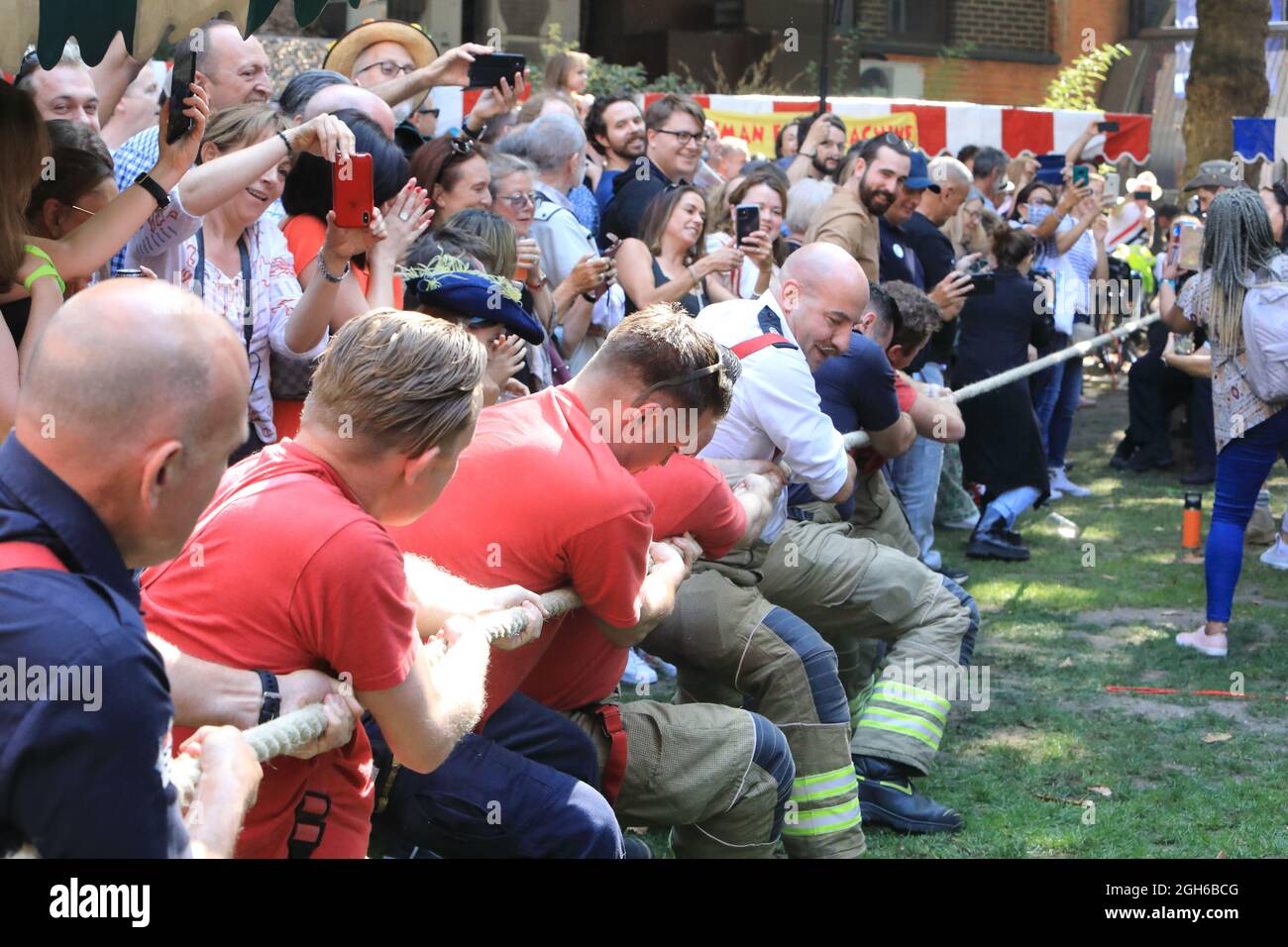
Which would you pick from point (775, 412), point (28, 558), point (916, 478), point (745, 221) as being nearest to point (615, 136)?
point (745, 221)

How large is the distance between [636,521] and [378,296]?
1.60 metres

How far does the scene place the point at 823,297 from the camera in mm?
5406

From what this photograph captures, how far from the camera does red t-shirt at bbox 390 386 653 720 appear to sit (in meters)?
3.28

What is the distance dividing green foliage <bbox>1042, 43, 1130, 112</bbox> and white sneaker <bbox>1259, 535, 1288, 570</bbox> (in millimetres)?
13624

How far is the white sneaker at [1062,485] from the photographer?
451 inches

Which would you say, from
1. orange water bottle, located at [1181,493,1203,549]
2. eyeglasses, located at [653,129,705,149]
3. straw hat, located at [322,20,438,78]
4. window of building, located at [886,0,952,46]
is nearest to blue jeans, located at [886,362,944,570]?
orange water bottle, located at [1181,493,1203,549]

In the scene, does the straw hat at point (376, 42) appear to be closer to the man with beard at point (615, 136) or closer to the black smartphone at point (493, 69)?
the black smartphone at point (493, 69)

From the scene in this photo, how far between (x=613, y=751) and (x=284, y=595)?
1383 millimetres

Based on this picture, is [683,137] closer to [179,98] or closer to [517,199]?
[517,199]

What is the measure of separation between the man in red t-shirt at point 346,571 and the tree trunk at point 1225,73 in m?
14.5

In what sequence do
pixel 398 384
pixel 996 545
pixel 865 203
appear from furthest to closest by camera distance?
pixel 996 545
pixel 865 203
pixel 398 384

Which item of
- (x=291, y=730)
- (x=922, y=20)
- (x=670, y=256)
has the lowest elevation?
(x=291, y=730)

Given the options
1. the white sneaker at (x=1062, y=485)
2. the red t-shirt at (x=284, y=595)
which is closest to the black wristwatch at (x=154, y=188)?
the red t-shirt at (x=284, y=595)

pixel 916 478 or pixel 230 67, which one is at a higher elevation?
pixel 230 67
